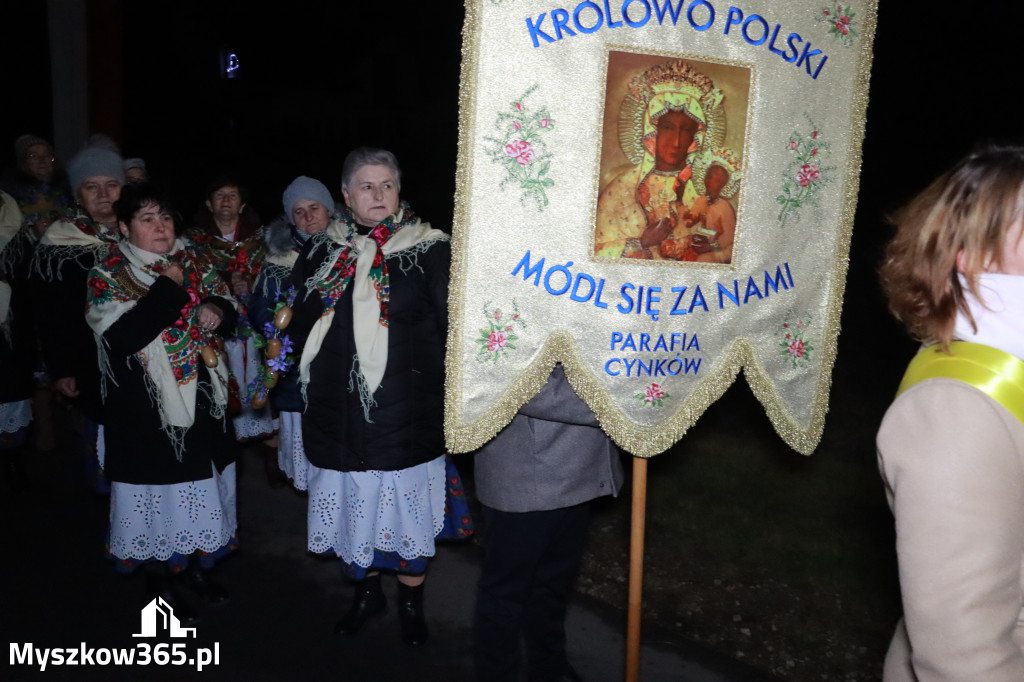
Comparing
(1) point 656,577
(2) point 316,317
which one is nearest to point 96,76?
(2) point 316,317

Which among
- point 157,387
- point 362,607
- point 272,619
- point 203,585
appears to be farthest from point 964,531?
point 203,585

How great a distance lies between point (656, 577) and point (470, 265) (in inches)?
109

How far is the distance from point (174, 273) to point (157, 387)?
46cm

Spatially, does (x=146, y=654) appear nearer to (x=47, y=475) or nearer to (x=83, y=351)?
(x=83, y=351)

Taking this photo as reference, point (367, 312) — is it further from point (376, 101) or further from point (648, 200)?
point (376, 101)

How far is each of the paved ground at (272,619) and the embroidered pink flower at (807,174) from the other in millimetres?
2029

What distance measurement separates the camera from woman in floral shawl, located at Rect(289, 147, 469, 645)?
2.90 m

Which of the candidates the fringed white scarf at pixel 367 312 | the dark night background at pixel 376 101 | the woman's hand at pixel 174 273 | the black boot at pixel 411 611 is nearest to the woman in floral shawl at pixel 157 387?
the woman's hand at pixel 174 273

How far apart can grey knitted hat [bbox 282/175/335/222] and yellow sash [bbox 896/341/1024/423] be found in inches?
145

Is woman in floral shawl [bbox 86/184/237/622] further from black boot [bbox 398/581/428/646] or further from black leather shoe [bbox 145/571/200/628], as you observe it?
black boot [bbox 398/581/428/646]

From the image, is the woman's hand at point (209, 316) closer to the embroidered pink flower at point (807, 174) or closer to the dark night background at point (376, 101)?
the embroidered pink flower at point (807, 174)

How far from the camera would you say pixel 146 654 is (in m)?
3.18

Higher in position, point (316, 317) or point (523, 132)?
point (523, 132)

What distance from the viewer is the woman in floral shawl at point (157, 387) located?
309 centimetres
